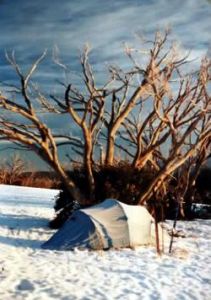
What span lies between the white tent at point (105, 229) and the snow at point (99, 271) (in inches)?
15.4

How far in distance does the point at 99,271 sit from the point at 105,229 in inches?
141

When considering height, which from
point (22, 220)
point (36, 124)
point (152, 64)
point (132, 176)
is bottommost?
point (22, 220)

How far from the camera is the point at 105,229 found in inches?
603

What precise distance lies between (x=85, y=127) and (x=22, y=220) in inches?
150

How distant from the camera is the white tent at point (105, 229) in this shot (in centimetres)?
1499

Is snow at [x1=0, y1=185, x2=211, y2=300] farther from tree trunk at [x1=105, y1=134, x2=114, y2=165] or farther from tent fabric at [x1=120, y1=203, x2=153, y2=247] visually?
tree trunk at [x1=105, y1=134, x2=114, y2=165]

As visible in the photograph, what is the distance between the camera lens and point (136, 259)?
44.6 ft

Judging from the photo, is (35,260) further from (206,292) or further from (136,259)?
(206,292)

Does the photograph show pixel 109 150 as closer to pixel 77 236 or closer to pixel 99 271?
pixel 77 236

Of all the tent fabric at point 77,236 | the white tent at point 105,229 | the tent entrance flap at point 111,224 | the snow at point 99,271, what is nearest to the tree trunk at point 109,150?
the snow at point 99,271

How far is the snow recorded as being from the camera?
32.2 feet

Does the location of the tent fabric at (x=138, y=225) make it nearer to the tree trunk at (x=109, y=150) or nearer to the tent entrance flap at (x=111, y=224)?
the tent entrance flap at (x=111, y=224)

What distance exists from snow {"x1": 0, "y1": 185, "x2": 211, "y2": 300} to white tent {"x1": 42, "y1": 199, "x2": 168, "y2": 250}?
0.39 metres

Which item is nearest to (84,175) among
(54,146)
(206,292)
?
(54,146)
